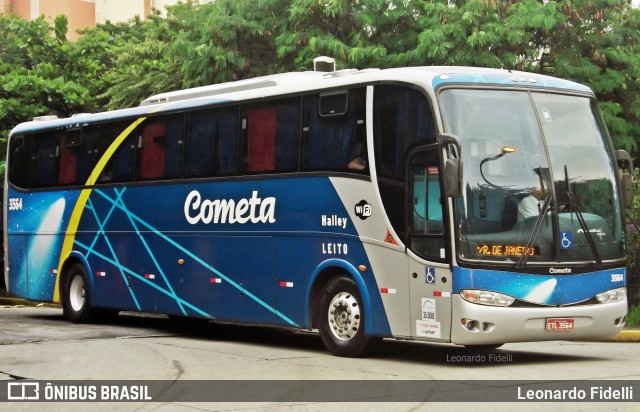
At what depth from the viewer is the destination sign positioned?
1325cm

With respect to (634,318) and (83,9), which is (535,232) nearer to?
(634,318)

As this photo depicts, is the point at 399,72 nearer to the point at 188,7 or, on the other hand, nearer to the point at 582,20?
the point at 582,20

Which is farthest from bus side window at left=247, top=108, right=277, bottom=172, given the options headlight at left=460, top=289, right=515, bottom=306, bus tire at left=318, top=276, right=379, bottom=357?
headlight at left=460, top=289, right=515, bottom=306

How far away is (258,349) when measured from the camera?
15953 millimetres

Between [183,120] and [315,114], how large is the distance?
340 centimetres

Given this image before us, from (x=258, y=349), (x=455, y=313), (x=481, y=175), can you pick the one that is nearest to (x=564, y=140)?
(x=481, y=175)

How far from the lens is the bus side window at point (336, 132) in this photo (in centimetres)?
1477

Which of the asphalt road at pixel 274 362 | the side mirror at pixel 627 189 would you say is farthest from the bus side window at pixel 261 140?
the side mirror at pixel 627 189

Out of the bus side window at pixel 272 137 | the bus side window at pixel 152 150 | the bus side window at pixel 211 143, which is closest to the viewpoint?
the bus side window at pixel 272 137

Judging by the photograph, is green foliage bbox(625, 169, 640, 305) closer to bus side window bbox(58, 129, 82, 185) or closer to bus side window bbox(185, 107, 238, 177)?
bus side window bbox(185, 107, 238, 177)

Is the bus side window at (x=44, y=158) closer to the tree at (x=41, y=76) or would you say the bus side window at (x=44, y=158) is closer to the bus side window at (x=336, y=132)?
the bus side window at (x=336, y=132)

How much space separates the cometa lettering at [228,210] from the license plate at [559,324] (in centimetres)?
437

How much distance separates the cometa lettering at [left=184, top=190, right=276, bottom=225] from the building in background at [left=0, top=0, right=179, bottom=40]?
45.4 m

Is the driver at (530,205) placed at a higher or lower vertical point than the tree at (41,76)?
lower
